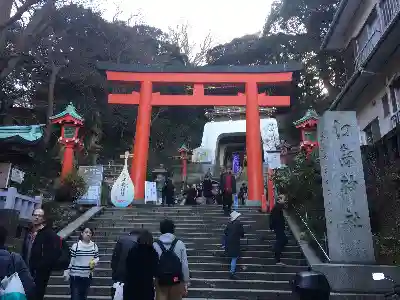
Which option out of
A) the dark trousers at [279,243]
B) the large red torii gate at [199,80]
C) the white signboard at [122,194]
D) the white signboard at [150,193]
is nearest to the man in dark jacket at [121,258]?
the dark trousers at [279,243]

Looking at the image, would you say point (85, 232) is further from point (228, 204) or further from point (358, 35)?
point (358, 35)

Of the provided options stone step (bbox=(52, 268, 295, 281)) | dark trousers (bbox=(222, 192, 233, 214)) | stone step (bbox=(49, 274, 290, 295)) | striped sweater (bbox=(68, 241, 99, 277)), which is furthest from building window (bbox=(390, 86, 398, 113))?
striped sweater (bbox=(68, 241, 99, 277))

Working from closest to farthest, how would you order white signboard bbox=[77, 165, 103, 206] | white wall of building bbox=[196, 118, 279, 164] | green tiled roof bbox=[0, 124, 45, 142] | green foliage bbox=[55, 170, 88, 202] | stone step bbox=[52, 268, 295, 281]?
stone step bbox=[52, 268, 295, 281] < green tiled roof bbox=[0, 124, 45, 142] < green foliage bbox=[55, 170, 88, 202] < white signboard bbox=[77, 165, 103, 206] < white wall of building bbox=[196, 118, 279, 164]

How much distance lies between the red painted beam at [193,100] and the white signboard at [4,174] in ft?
19.5

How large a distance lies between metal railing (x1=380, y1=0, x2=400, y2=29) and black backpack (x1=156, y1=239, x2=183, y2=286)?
10116 mm

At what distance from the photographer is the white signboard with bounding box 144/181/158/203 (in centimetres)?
1520

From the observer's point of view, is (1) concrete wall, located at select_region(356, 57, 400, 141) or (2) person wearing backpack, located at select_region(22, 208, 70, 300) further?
(1) concrete wall, located at select_region(356, 57, 400, 141)

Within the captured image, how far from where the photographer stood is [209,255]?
8789 millimetres

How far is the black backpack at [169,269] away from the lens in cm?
413

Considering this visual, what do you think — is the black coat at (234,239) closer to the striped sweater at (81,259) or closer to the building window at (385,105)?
the striped sweater at (81,259)

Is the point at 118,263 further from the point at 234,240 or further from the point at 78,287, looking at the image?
the point at 234,240

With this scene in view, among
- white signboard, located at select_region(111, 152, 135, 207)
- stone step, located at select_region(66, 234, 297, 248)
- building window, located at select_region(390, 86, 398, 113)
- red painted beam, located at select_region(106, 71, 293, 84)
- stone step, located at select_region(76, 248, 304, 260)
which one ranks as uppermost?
red painted beam, located at select_region(106, 71, 293, 84)

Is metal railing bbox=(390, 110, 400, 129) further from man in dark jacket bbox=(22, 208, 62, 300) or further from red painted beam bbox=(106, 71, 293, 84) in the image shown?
man in dark jacket bbox=(22, 208, 62, 300)

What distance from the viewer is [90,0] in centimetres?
2367
